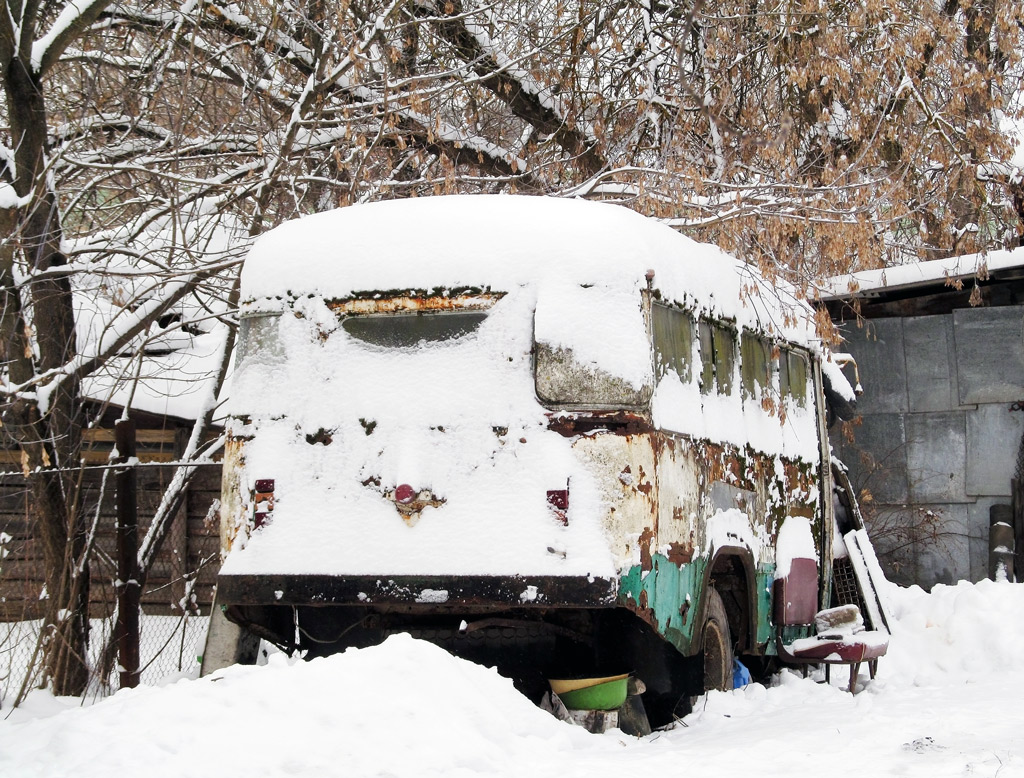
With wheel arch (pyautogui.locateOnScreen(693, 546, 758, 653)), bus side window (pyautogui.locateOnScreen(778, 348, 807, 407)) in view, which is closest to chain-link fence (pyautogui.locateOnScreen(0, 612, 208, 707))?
wheel arch (pyautogui.locateOnScreen(693, 546, 758, 653))

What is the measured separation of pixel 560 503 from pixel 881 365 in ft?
28.9

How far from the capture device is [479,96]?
40.0 ft

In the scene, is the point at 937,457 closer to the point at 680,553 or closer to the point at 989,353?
the point at 989,353

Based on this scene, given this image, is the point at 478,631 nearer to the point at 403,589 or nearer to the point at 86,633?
the point at 403,589

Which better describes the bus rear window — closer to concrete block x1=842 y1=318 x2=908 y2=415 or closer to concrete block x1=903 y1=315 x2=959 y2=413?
concrete block x1=842 y1=318 x2=908 y2=415

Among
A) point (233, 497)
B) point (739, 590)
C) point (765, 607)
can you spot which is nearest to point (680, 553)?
point (739, 590)

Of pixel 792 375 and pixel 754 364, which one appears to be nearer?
pixel 754 364

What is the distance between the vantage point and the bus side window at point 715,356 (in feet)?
21.5

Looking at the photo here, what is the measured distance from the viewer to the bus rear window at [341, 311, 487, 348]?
5.77m

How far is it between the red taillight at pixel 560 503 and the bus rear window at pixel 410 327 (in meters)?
0.86

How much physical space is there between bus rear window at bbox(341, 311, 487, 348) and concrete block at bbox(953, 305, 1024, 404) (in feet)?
28.3

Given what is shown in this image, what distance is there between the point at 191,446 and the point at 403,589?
443 cm

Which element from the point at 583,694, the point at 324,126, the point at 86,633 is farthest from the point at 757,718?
the point at 324,126

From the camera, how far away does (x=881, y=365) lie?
1339 cm
